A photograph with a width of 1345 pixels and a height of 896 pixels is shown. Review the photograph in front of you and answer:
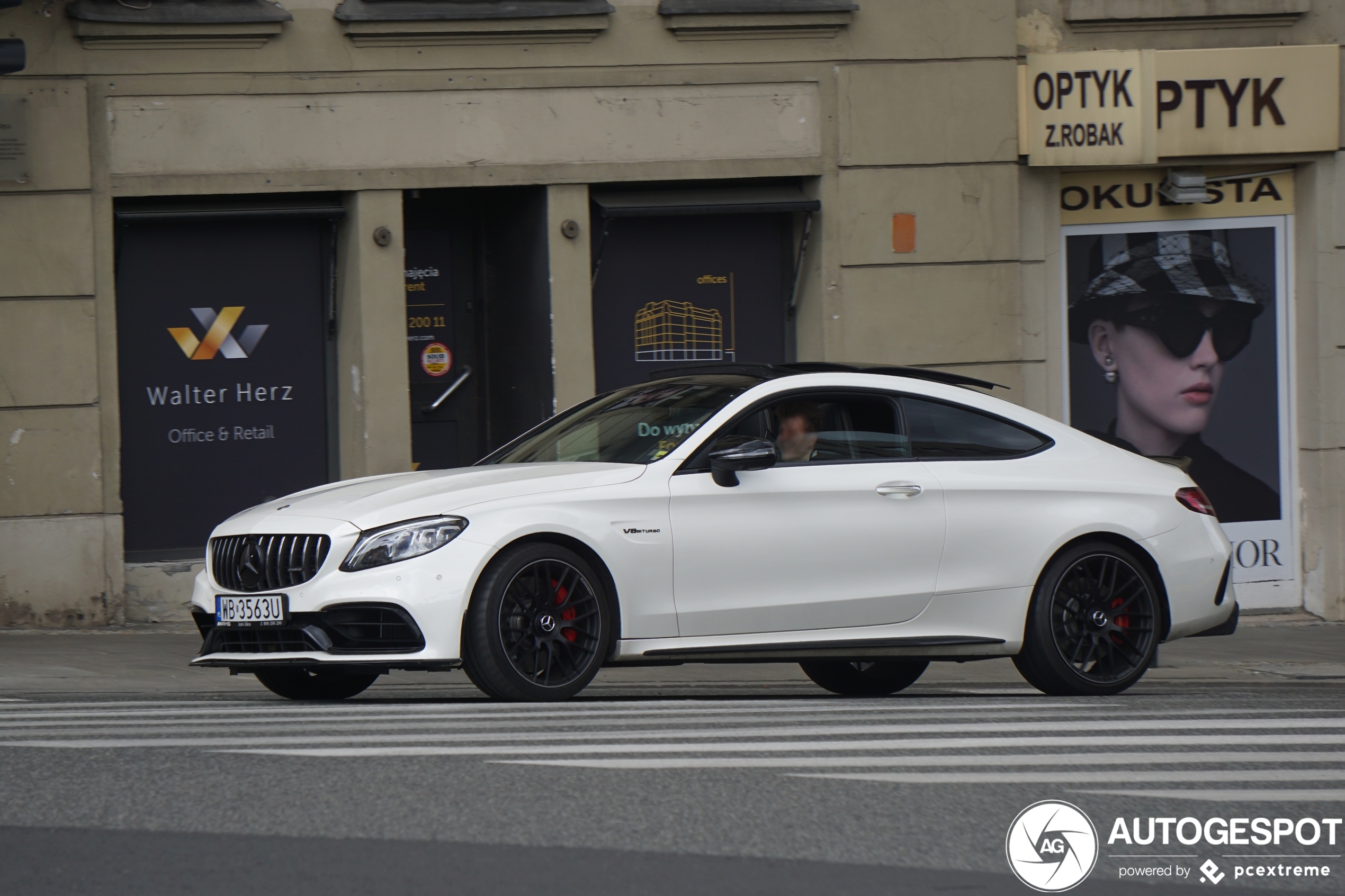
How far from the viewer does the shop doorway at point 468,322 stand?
13.5m

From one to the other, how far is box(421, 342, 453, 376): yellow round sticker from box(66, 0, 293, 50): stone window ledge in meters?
2.65

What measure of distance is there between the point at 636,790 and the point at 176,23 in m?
8.85

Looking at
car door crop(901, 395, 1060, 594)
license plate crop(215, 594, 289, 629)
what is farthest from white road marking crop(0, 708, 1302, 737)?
car door crop(901, 395, 1060, 594)

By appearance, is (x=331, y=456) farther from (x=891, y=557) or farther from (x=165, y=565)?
(x=891, y=557)

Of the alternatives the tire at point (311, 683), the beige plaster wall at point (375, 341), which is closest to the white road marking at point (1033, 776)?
the tire at point (311, 683)

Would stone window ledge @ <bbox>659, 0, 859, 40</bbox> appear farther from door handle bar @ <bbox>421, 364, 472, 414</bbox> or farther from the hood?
the hood

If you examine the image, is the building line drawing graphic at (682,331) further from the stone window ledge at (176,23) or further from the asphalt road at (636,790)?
the asphalt road at (636,790)

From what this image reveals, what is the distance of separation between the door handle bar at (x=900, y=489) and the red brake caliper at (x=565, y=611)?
5.05ft

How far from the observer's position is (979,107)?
13445 mm

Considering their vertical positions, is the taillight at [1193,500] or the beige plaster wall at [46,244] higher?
the beige plaster wall at [46,244]

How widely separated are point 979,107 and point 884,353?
6.74 ft

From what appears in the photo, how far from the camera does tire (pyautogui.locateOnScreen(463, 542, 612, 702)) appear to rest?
269 inches

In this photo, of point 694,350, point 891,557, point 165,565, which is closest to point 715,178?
point 694,350

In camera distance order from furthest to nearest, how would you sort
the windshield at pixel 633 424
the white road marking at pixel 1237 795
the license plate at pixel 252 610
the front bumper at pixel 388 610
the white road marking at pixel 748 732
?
the windshield at pixel 633 424 → the license plate at pixel 252 610 → the front bumper at pixel 388 610 → the white road marking at pixel 748 732 → the white road marking at pixel 1237 795
